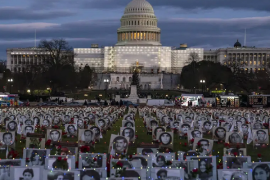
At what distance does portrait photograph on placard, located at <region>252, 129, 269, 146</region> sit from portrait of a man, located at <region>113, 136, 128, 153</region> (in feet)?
24.9

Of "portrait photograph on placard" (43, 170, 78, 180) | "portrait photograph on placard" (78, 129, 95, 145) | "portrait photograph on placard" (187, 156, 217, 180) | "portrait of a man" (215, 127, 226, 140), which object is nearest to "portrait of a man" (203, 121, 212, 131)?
"portrait of a man" (215, 127, 226, 140)

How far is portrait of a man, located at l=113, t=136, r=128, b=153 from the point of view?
2097 cm

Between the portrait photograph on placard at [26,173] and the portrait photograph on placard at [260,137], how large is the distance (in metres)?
13.6

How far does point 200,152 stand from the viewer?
739 inches

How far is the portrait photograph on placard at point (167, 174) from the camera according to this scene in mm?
14695

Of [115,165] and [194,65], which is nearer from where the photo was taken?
[115,165]

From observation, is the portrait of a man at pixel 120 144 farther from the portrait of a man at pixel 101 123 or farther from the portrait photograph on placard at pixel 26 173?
the portrait of a man at pixel 101 123

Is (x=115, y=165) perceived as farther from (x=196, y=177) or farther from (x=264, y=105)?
(x=264, y=105)

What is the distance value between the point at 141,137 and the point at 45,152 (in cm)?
1389

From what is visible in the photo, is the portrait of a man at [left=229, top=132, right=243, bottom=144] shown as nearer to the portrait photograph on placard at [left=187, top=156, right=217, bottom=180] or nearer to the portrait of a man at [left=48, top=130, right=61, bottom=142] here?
the portrait of a man at [left=48, top=130, right=61, bottom=142]

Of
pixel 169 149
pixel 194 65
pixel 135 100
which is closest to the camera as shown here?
pixel 169 149

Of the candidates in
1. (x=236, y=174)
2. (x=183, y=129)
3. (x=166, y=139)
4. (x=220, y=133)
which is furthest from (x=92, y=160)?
(x=183, y=129)

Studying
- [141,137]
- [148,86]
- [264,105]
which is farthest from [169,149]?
[148,86]

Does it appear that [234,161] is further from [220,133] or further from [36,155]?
[220,133]
